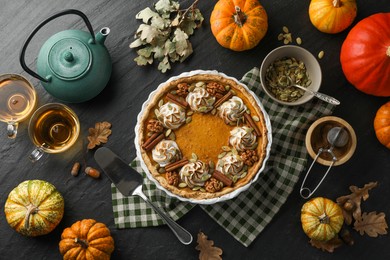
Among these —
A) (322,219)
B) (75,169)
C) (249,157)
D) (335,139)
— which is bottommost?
(322,219)

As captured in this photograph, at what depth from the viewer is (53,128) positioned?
10.1ft

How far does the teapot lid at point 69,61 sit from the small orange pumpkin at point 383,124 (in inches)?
65.3

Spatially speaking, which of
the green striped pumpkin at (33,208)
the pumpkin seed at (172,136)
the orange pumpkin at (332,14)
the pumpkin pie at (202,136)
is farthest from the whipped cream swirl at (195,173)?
the orange pumpkin at (332,14)

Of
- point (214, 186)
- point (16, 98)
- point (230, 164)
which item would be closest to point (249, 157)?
point (230, 164)

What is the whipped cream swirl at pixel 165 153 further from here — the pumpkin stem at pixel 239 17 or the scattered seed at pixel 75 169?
the pumpkin stem at pixel 239 17

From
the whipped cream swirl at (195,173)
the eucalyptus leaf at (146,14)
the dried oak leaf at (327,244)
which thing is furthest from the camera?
the eucalyptus leaf at (146,14)

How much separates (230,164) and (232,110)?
0.95 feet

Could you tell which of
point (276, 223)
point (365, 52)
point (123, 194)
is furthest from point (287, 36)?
point (123, 194)

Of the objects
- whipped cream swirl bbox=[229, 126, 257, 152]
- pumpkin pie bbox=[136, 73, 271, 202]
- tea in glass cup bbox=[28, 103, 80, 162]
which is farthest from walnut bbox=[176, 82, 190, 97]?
tea in glass cup bbox=[28, 103, 80, 162]

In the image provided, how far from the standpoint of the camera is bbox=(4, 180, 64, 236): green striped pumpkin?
2.88 m

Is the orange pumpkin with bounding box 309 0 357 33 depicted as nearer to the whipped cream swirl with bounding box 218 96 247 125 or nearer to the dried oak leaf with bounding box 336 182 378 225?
the whipped cream swirl with bounding box 218 96 247 125

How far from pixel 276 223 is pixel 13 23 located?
6.46 ft

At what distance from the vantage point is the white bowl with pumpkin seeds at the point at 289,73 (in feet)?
9.80

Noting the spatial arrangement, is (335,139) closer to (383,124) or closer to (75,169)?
(383,124)
